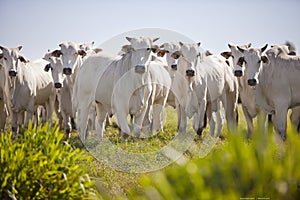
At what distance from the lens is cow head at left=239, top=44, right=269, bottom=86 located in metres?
10.0

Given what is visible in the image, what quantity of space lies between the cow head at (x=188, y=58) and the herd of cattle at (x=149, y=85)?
22mm

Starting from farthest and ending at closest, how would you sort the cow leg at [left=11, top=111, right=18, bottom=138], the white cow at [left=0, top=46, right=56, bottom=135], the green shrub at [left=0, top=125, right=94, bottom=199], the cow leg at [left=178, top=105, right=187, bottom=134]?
the cow leg at [left=178, top=105, right=187, bottom=134], the cow leg at [left=11, top=111, right=18, bottom=138], the white cow at [left=0, top=46, right=56, bottom=135], the green shrub at [left=0, top=125, right=94, bottom=199]

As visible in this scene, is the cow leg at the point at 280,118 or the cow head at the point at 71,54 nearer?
the cow leg at the point at 280,118

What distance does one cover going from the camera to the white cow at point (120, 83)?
10.3m

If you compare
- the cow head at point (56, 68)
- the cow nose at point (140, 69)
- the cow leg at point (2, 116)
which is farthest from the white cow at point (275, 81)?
the cow leg at point (2, 116)

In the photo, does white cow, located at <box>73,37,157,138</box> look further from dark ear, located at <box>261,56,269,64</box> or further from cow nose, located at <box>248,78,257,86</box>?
dark ear, located at <box>261,56,269,64</box>

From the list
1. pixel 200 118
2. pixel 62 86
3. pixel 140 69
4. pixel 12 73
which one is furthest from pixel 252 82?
pixel 12 73

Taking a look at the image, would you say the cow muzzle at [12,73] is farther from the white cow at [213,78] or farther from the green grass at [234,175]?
the green grass at [234,175]

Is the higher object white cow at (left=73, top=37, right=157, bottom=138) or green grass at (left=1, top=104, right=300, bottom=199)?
green grass at (left=1, top=104, right=300, bottom=199)

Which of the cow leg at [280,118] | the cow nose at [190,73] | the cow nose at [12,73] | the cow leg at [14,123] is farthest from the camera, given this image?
the cow leg at [14,123]

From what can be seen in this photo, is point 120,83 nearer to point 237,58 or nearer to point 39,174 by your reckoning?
point 237,58

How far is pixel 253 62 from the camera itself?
10.2 metres

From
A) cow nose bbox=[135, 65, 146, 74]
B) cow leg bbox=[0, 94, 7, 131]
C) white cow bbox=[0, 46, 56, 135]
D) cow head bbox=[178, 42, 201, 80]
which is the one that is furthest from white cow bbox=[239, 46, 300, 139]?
cow leg bbox=[0, 94, 7, 131]

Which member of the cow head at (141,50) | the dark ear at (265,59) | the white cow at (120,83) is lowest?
the white cow at (120,83)
